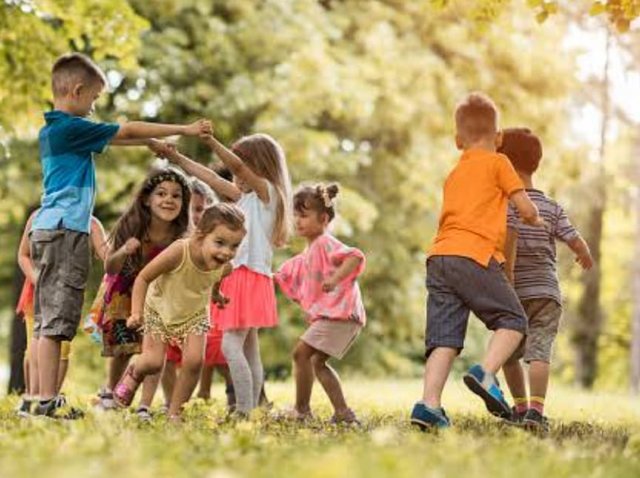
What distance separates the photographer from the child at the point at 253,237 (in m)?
7.86

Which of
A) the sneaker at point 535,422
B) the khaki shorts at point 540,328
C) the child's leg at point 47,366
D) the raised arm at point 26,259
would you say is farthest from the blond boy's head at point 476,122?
the raised arm at point 26,259

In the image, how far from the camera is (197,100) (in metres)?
17.7

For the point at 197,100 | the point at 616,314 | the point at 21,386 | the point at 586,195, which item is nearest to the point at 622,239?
the point at 616,314

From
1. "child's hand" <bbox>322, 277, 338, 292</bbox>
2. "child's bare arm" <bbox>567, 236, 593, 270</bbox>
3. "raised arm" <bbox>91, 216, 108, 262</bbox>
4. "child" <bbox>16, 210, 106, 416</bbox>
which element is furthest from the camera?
"raised arm" <bbox>91, 216, 108, 262</bbox>

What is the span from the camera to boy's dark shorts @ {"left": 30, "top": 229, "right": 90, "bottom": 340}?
279 inches

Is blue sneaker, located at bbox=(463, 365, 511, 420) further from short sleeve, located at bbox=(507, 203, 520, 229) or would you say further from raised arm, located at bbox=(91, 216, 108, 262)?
raised arm, located at bbox=(91, 216, 108, 262)

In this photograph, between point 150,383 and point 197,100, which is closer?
point 150,383

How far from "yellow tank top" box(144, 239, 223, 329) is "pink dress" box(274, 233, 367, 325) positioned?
0.99 m

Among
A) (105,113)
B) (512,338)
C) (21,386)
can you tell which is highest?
(105,113)

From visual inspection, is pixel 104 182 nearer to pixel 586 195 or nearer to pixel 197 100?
pixel 197 100

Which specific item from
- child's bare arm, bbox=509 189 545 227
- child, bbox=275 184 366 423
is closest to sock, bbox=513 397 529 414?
child, bbox=275 184 366 423

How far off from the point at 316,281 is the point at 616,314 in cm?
3569

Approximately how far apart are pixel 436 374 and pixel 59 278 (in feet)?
7.58

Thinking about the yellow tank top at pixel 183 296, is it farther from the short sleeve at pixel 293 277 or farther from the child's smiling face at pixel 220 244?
the short sleeve at pixel 293 277
